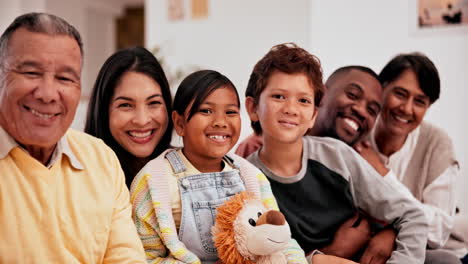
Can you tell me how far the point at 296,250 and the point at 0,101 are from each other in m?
0.91

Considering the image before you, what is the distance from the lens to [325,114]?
2.08m

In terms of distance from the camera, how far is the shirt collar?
105 centimetres

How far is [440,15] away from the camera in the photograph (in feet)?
14.3

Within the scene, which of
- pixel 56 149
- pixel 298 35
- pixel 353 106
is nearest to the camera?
pixel 56 149

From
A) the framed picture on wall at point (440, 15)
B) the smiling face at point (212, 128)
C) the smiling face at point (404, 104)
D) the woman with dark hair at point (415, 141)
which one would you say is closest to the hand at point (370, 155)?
the woman with dark hair at point (415, 141)

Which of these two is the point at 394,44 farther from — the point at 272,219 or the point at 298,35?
the point at 272,219

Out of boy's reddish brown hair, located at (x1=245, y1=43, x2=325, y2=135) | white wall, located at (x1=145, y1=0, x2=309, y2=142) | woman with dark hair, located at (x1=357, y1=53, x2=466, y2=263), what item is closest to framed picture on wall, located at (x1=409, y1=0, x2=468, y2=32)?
white wall, located at (x1=145, y1=0, x2=309, y2=142)

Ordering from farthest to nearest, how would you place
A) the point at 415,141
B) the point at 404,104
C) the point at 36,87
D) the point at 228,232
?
the point at 415,141 → the point at 404,104 → the point at 228,232 → the point at 36,87

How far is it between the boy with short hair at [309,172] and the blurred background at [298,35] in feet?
2.94

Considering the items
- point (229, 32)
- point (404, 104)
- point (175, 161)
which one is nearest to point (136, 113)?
point (175, 161)

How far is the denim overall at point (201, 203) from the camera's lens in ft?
4.45

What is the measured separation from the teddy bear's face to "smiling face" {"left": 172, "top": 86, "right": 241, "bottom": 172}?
266 millimetres

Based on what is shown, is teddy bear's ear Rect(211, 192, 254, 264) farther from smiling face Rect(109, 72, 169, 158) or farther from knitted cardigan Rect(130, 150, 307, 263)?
smiling face Rect(109, 72, 169, 158)

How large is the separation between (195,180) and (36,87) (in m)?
0.55
